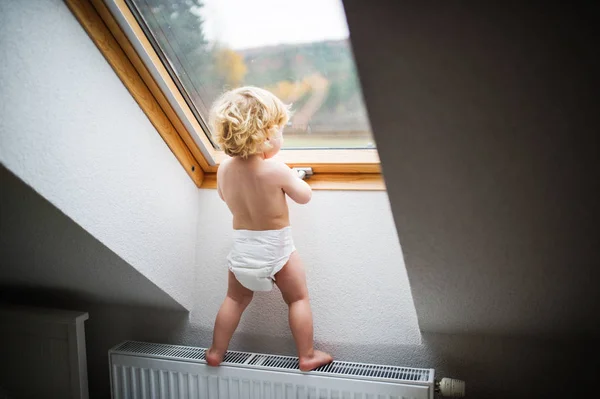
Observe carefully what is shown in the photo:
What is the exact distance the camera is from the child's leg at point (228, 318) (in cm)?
177

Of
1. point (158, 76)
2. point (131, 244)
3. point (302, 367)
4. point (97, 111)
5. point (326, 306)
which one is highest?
point (158, 76)

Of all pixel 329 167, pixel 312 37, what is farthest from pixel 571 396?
pixel 312 37

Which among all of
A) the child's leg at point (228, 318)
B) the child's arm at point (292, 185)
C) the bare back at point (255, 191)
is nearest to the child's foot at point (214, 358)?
the child's leg at point (228, 318)

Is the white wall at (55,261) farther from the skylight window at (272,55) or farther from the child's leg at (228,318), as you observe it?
the skylight window at (272,55)

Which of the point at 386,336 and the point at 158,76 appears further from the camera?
the point at 386,336

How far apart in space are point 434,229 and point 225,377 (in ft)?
3.20

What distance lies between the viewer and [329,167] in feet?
5.92

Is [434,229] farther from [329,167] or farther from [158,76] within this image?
[158,76]

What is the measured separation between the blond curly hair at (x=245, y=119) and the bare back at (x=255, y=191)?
6 centimetres

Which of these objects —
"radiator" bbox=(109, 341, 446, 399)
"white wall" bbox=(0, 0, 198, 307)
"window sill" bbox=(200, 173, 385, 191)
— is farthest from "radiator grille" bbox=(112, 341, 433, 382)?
"window sill" bbox=(200, 173, 385, 191)

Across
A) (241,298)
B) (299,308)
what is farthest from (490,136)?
(241,298)

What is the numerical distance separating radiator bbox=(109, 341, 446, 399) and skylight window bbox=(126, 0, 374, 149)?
0.75 metres

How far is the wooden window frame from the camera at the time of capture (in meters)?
1.42

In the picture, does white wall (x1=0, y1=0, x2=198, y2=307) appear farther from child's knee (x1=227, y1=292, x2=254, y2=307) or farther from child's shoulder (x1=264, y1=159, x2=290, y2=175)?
child's shoulder (x1=264, y1=159, x2=290, y2=175)
